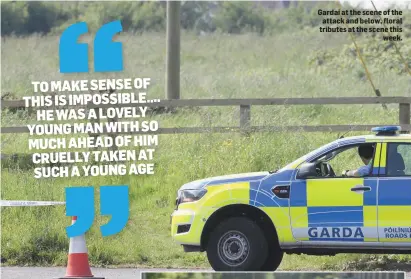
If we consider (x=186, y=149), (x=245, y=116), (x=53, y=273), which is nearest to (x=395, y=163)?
(x=53, y=273)

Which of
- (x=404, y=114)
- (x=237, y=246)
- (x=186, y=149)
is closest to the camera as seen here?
(x=237, y=246)

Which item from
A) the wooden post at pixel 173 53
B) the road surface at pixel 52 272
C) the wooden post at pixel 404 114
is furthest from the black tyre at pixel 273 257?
the wooden post at pixel 173 53

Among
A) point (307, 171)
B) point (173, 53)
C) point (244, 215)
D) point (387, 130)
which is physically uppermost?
point (173, 53)

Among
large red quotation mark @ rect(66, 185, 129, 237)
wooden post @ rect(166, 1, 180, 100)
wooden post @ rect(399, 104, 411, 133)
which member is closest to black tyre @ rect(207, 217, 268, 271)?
large red quotation mark @ rect(66, 185, 129, 237)

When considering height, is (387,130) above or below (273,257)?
above

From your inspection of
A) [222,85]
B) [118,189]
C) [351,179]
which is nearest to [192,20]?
[222,85]

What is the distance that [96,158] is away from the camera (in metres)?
16.8

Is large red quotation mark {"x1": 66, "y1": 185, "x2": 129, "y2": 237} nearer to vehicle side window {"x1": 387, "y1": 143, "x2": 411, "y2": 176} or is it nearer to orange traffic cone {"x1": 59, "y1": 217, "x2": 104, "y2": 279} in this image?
orange traffic cone {"x1": 59, "y1": 217, "x2": 104, "y2": 279}

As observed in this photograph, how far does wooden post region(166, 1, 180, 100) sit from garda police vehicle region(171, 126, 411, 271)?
9439 mm

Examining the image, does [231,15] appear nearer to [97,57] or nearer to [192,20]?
[192,20]

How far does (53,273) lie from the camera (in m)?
11.4

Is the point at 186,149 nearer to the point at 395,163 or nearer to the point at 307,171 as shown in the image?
the point at 307,171

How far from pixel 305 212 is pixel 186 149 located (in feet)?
22.1

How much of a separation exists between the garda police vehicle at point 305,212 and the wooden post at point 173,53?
9.44 m
